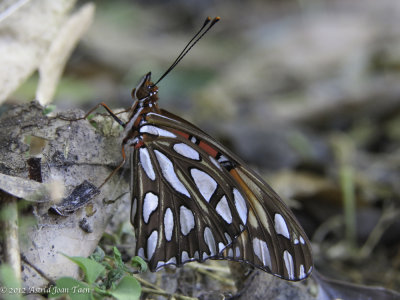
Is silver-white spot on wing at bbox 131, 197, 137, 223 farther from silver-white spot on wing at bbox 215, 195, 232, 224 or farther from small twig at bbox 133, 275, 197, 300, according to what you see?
silver-white spot on wing at bbox 215, 195, 232, 224

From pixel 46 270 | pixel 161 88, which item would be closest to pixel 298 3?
pixel 161 88

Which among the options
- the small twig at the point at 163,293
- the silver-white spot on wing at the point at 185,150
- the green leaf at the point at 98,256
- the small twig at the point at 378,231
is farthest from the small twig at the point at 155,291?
the small twig at the point at 378,231

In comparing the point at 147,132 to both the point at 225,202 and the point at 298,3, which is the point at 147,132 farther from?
the point at 298,3

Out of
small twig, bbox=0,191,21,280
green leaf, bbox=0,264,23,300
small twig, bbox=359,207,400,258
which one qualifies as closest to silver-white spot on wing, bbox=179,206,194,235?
small twig, bbox=0,191,21,280

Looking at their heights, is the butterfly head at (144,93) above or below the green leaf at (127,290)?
above

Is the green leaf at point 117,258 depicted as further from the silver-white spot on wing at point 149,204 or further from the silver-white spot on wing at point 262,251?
the silver-white spot on wing at point 262,251
